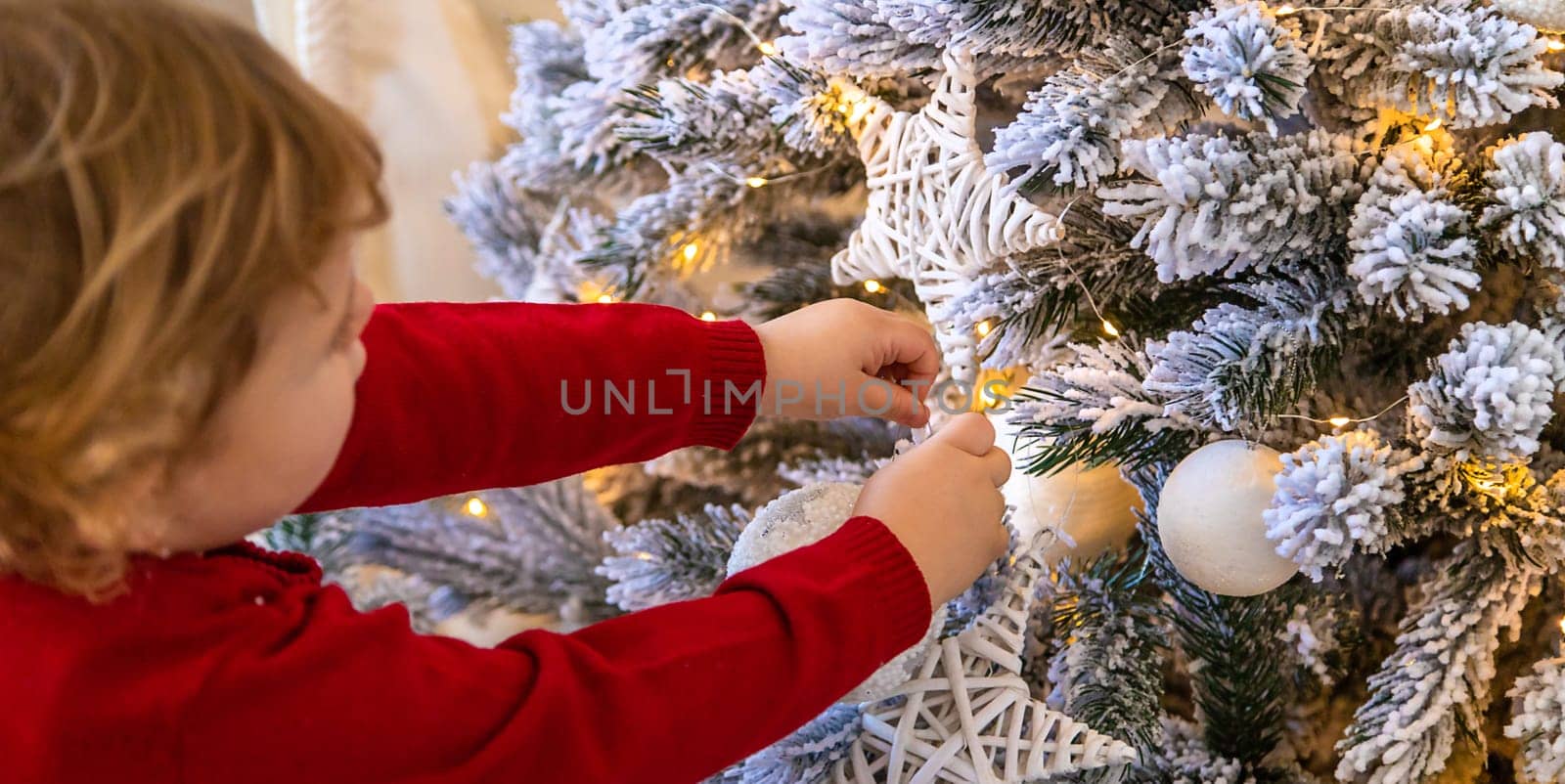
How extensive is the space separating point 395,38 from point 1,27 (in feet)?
2.24

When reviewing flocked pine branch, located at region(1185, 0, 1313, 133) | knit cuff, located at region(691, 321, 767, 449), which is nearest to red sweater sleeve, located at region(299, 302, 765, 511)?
knit cuff, located at region(691, 321, 767, 449)

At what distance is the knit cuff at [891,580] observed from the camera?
41cm

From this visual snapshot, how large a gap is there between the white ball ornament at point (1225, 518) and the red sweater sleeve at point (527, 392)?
20 cm

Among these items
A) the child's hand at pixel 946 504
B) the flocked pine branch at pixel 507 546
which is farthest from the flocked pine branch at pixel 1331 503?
the flocked pine branch at pixel 507 546

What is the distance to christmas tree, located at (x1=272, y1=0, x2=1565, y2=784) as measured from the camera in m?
0.41

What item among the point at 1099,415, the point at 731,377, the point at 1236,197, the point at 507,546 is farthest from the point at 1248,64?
the point at 507,546

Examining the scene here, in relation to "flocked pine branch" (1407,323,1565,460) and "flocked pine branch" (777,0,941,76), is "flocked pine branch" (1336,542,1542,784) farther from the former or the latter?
"flocked pine branch" (777,0,941,76)

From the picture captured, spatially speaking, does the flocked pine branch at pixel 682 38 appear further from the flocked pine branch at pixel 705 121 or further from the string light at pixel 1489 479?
the string light at pixel 1489 479

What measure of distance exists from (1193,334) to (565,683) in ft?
0.93

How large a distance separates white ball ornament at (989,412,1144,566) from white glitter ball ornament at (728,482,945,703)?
110 millimetres

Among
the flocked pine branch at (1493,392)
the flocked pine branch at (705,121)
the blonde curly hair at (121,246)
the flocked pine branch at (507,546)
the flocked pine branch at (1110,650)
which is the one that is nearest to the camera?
the blonde curly hair at (121,246)

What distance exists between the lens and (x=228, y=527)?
0.34m

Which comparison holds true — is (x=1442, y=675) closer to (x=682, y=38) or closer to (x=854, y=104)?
(x=854, y=104)

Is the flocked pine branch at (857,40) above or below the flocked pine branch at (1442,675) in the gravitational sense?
above
